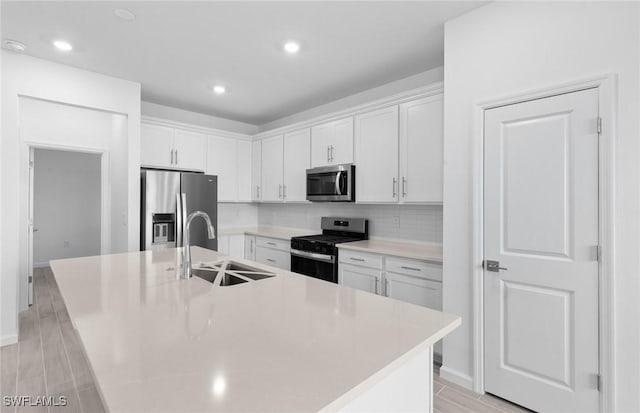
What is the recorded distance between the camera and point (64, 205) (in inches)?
246

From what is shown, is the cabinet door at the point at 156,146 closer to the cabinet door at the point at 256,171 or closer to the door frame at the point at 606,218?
the cabinet door at the point at 256,171

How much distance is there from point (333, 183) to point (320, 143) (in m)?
0.63

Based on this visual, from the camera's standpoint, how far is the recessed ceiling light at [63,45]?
108 inches

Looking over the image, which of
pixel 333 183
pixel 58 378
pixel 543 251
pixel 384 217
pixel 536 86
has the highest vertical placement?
pixel 536 86

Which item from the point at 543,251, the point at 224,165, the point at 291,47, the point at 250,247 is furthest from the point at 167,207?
the point at 543,251

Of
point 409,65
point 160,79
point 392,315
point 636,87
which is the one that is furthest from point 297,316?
point 160,79

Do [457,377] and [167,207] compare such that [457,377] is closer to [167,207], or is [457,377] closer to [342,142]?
[342,142]

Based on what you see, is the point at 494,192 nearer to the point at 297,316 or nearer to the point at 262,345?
the point at 297,316

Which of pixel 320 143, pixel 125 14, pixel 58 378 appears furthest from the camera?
pixel 320 143

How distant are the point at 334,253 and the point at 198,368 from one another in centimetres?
263

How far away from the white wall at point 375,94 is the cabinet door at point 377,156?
1.61 ft

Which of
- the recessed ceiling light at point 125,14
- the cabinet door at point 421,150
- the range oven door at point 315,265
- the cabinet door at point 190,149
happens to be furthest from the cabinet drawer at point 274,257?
the recessed ceiling light at point 125,14

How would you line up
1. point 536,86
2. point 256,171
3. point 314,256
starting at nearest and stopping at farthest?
1. point 536,86
2. point 314,256
3. point 256,171

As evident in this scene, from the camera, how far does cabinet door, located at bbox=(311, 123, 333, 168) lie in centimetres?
393
